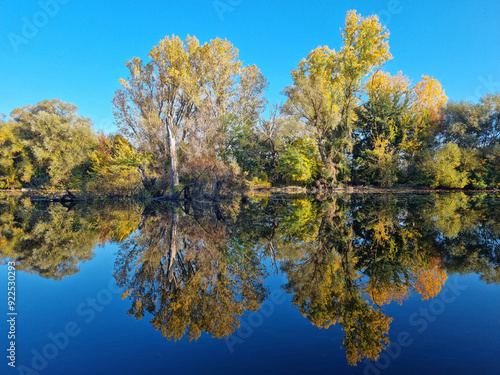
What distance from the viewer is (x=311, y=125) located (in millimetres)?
26375

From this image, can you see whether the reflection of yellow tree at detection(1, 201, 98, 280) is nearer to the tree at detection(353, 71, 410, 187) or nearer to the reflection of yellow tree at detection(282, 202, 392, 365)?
the reflection of yellow tree at detection(282, 202, 392, 365)

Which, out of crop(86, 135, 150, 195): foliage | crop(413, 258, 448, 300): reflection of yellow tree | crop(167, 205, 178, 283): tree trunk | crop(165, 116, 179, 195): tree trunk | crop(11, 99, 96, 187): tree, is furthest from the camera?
crop(11, 99, 96, 187): tree

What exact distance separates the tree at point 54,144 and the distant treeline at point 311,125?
4581 millimetres

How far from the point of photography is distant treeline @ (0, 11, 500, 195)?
949 inches

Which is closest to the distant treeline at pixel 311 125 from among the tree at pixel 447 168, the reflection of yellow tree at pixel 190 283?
the tree at pixel 447 168

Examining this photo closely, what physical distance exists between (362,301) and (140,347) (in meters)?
2.28

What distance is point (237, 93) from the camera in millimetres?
27875

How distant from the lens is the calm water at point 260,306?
6.89 ft

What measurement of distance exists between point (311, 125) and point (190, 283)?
81.8ft

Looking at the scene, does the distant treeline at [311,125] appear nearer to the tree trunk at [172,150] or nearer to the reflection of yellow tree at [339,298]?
the tree trunk at [172,150]

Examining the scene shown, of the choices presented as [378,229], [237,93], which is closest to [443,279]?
[378,229]

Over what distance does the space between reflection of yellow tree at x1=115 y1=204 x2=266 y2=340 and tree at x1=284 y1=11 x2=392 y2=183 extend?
2209 centimetres

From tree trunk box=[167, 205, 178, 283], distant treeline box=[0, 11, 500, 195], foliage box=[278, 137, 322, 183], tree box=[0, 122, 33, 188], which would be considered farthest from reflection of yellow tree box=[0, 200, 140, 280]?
tree box=[0, 122, 33, 188]

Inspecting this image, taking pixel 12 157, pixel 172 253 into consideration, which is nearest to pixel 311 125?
pixel 172 253
